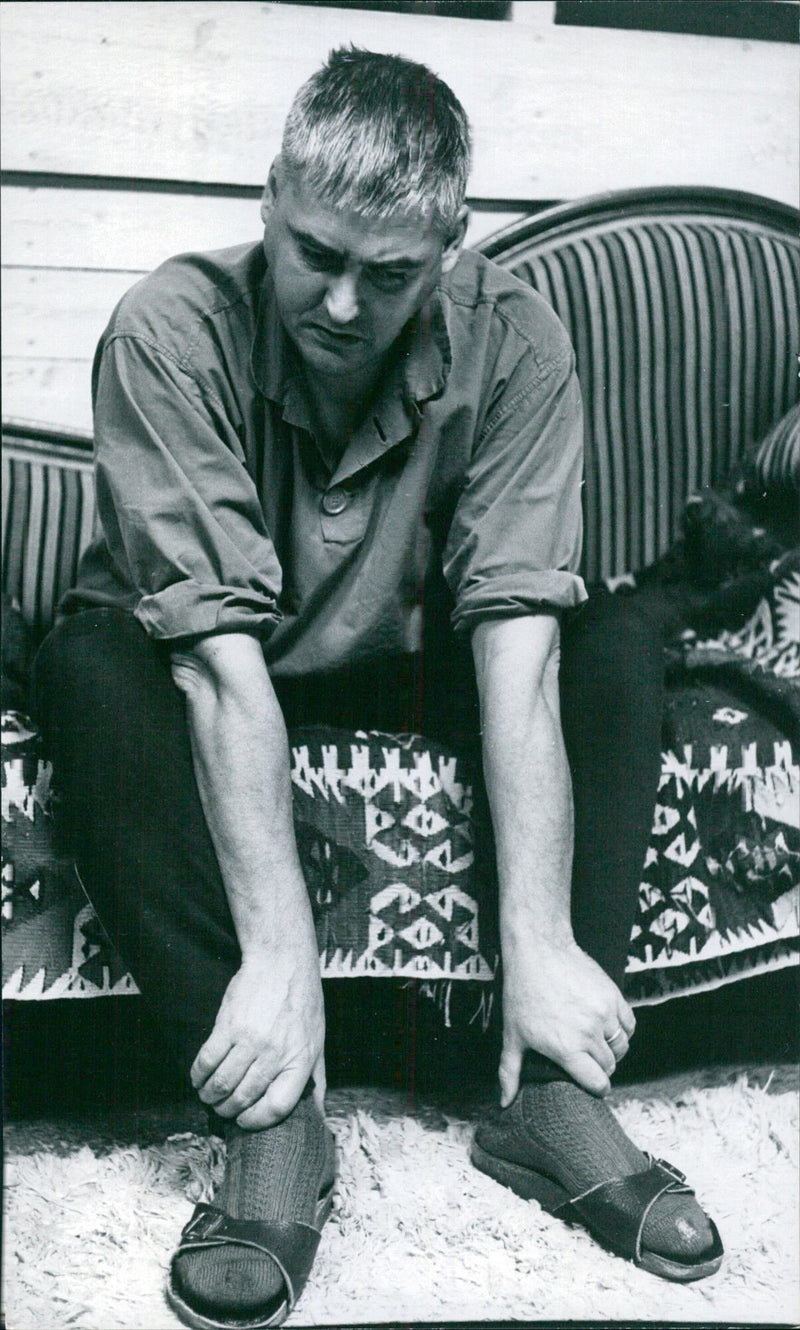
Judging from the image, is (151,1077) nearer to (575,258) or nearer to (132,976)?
(132,976)

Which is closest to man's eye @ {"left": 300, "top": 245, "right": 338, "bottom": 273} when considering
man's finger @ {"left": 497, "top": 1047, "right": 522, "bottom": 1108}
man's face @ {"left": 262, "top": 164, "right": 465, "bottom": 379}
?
man's face @ {"left": 262, "top": 164, "right": 465, "bottom": 379}

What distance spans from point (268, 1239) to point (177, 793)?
0.30 m

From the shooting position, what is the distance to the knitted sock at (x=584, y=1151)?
82 cm

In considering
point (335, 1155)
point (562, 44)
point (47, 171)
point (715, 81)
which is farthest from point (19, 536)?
point (715, 81)

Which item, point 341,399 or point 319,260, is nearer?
point 319,260

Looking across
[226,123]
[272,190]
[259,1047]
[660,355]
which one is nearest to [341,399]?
[272,190]

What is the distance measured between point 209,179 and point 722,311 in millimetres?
670

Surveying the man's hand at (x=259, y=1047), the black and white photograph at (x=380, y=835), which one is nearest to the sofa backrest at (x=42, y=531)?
the black and white photograph at (x=380, y=835)

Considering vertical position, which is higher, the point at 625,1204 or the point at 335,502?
the point at 335,502

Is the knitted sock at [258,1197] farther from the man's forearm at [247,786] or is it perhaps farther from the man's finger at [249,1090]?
the man's forearm at [247,786]

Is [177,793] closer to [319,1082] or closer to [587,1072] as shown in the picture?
[319,1082]

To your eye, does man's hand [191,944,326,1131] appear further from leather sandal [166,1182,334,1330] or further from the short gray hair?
the short gray hair

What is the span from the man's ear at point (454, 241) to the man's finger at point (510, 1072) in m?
0.60

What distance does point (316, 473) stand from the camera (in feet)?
3.30
